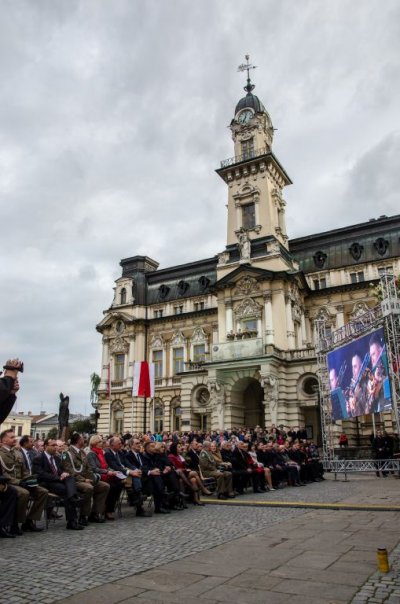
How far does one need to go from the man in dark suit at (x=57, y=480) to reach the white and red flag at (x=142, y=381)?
16.2m

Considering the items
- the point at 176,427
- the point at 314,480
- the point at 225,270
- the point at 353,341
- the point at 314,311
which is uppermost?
the point at 225,270

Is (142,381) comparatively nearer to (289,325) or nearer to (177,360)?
(289,325)

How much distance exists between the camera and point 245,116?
43.8m

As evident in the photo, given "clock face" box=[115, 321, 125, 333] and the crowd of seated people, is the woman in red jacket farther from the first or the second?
"clock face" box=[115, 321, 125, 333]

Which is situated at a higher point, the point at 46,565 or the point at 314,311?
the point at 314,311

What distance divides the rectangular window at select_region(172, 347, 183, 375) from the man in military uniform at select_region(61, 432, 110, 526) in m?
33.3

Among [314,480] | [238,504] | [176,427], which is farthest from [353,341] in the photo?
[176,427]

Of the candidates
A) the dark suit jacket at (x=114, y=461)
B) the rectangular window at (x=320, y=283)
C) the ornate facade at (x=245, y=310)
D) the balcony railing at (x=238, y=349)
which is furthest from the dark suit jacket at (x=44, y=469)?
the rectangular window at (x=320, y=283)

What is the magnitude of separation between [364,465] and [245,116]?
32118mm

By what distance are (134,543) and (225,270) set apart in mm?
32017

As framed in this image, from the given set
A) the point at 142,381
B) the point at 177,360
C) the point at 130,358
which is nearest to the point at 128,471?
the point at 142,381

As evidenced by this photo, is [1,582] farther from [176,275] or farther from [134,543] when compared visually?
[176,275]

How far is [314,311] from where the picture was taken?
3991 cm

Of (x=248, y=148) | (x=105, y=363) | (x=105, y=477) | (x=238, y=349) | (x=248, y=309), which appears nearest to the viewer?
(x=105, y=477)
